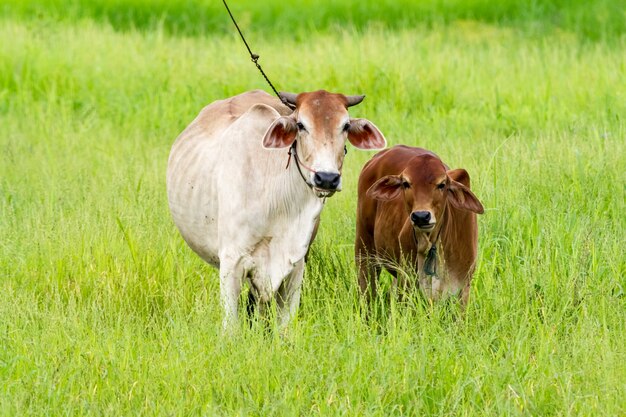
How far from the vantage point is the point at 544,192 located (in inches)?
273

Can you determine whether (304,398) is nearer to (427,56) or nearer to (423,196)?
(423,196)

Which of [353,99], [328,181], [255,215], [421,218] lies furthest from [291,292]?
[353,99]

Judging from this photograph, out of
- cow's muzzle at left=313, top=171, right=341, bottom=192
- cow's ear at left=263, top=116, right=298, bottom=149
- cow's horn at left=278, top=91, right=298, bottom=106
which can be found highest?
cow's horn at left=278, top=91, right=298, bottom=106

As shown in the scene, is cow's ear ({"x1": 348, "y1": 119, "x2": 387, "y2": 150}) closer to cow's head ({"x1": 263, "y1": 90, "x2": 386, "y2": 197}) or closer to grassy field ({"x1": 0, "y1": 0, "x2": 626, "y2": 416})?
cow's head ({"x1": 263, "y1": 90, "x2": 386, "y2": 197})

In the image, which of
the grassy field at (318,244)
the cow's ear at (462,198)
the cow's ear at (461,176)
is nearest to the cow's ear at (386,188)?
the cow's ear at (462,198)

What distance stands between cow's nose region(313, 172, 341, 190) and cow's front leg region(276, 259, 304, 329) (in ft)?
2.42

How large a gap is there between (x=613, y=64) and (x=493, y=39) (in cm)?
268

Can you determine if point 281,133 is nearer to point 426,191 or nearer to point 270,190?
point 270,190

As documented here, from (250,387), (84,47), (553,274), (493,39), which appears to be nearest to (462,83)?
(493,39)

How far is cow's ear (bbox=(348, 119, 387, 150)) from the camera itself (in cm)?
524

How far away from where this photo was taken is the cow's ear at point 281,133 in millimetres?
5164

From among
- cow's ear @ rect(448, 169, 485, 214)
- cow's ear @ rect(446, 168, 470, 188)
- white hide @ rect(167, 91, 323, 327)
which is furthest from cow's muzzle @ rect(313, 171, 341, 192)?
cow's ear @ rect(446, 168, 470, 188)

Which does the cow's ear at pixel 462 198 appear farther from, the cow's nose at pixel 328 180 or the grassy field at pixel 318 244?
the cow's nose at pixel 328 180

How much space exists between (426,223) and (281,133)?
0.79 meters
